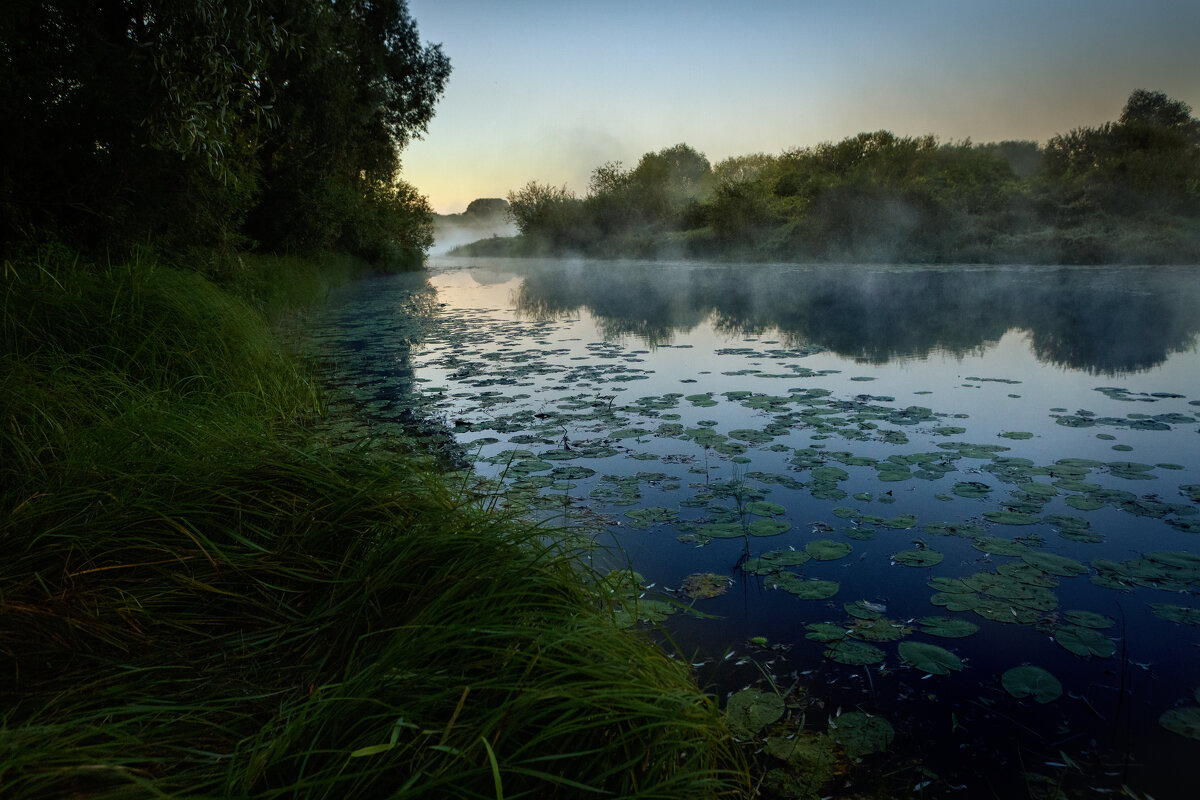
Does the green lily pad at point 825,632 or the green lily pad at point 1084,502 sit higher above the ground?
the green lily pad at point 1084,502

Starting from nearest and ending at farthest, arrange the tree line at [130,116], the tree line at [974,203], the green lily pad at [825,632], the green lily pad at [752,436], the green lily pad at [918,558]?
the green lily pad at [825,632] → the green lily pad at [918,558] → the green lily pad at [752,436] → the tree line at [130,116] → the tree line at [974,203]

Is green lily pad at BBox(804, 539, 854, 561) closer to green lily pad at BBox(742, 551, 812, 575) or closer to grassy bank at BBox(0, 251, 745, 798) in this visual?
green lily pad at BBox(742, 551, 812, 575)

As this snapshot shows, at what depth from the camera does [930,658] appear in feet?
7.21

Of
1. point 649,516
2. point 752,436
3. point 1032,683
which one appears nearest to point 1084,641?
point 1032,683

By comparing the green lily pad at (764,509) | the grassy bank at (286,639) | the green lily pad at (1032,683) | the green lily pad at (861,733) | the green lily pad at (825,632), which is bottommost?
the green lily pad at (1032,683)

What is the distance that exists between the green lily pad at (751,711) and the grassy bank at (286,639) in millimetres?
162

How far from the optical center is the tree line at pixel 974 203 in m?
20.8

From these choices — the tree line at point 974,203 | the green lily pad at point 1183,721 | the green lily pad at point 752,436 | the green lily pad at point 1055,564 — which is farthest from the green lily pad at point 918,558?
the tree line at point 974,203

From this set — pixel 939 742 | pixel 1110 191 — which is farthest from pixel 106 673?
pixel 1110 191

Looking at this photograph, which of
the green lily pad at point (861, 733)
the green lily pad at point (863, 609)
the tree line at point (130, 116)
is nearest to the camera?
the green lily pad at point (861, 733)

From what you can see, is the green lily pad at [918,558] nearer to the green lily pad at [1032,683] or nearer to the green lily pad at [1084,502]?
the green lily pad at [1032,683]

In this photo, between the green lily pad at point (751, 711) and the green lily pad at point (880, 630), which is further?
the green lily pad at point (880, 630)

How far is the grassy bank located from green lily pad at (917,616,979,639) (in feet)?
3.45

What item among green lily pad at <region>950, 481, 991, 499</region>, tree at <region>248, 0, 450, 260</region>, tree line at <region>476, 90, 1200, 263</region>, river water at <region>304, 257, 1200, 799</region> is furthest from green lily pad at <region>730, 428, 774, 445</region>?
tree line at <region>476, 90, 1200, 263</region>
